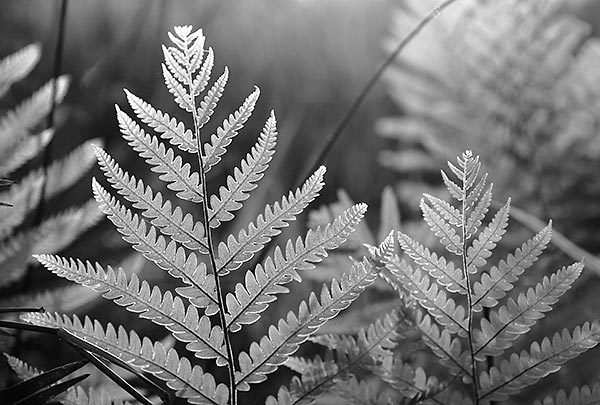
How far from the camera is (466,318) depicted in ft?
1.11

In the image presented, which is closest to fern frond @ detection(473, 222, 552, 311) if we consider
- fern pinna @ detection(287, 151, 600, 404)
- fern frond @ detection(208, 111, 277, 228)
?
fern pinna @ detection(287, 151, 600, 404)

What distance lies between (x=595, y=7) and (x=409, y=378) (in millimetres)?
1289

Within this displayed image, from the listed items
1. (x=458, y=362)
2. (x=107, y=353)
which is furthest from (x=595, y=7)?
(x=107, y=353)

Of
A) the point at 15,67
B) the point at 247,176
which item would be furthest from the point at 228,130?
the point at 15,67

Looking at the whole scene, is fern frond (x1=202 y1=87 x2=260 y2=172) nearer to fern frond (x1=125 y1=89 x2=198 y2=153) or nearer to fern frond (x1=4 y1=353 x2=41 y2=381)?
fern frond (x1=125 y1=89 x2=198 y2=153)

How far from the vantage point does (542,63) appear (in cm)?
89

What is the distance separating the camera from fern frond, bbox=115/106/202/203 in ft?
0.99

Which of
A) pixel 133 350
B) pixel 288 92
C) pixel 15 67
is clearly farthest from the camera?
pixel 288 92

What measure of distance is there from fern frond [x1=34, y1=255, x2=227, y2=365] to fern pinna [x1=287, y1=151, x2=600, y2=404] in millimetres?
52

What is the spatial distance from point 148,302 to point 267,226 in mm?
59

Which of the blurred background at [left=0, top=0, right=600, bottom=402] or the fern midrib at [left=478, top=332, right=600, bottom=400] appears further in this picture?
the blurred background at [left=0, top=0, right=600, bottom=402]

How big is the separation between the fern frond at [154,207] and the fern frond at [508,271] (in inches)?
5.0

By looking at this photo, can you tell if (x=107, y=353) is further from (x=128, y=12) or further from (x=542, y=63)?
(x=128, y=12)

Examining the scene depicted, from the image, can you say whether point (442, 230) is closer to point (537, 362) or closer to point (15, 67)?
point (537, 362)
